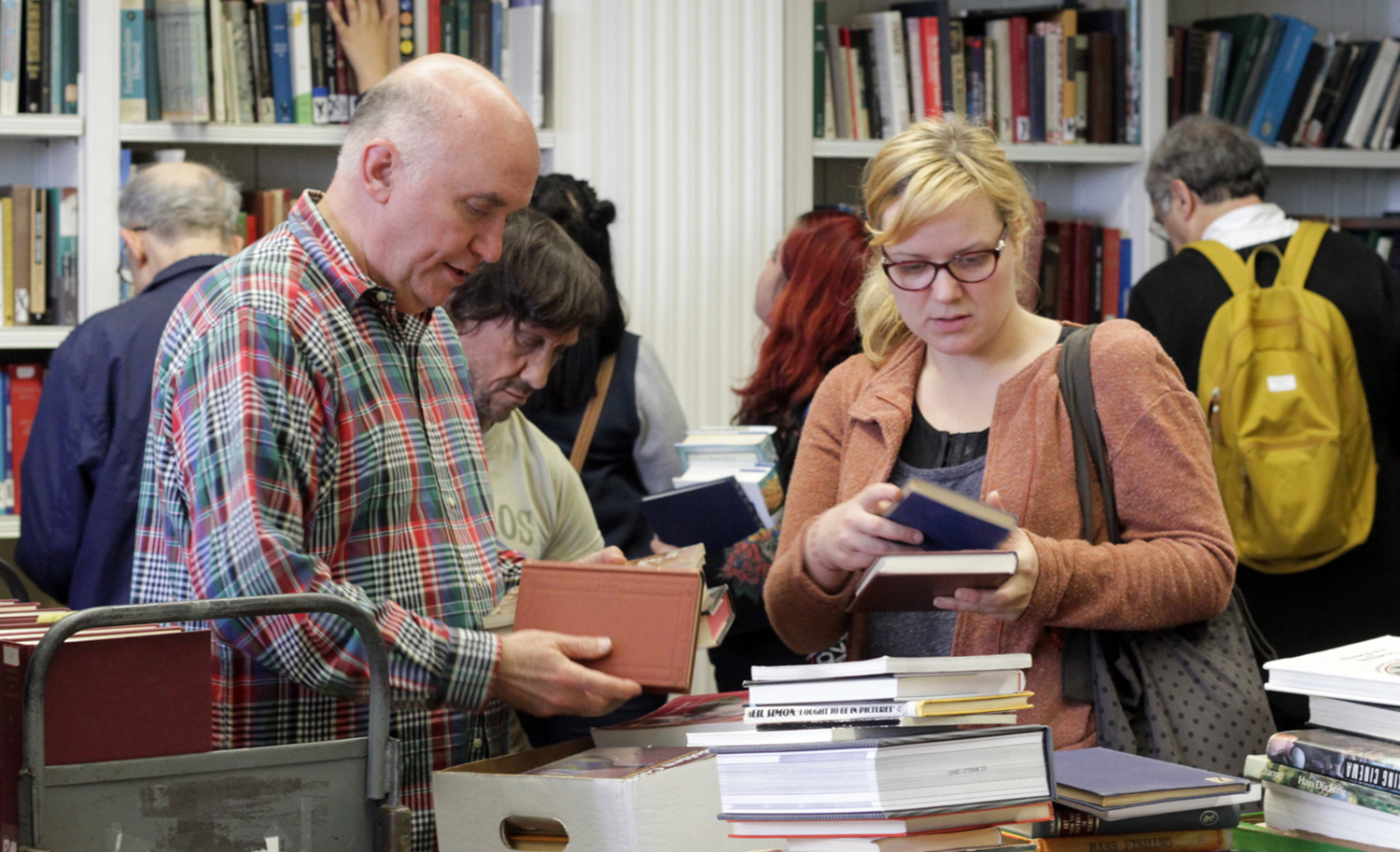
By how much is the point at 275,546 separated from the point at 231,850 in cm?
31

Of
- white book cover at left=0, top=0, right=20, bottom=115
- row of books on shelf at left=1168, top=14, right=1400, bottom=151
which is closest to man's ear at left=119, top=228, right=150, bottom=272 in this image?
white book cover at left=0, top=0, right=20, bottom=115

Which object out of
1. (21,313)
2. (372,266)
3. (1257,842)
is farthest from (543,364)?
(21,313)

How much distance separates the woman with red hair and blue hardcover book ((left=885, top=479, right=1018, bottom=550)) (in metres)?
0.93

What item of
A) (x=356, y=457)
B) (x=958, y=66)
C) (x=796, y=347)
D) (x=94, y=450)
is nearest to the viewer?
(x=356, y=457)

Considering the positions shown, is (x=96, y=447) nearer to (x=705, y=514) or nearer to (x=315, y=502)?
(x=705, y=514)

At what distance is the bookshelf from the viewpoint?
358 centimetres

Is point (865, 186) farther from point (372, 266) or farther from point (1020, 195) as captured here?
point (372, 266)

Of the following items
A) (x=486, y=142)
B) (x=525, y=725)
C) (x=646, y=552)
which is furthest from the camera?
(x=646, y=552)

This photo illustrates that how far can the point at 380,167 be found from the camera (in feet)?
5.19

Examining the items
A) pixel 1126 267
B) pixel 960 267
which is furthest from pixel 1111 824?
pixel 1126 267

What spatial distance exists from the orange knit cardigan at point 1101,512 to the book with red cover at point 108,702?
2.50ft

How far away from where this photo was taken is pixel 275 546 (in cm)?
141

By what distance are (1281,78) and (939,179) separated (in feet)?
9.45

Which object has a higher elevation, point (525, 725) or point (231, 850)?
point (231, 850)
